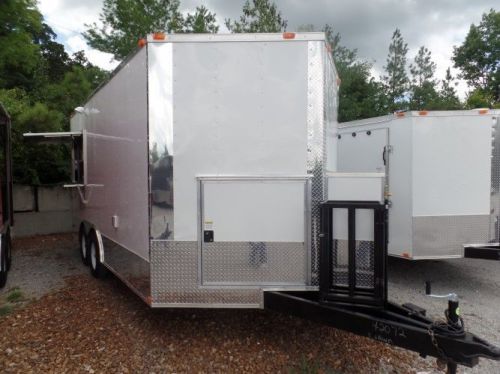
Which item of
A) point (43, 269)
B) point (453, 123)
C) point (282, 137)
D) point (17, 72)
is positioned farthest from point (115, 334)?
point (17, 72)

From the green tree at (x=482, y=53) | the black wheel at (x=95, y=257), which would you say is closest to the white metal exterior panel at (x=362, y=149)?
the black wheel at (x=95, y=257)

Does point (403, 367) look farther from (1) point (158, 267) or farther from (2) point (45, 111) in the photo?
(2) point (45, 111)

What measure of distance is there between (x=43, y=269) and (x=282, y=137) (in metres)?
5.51

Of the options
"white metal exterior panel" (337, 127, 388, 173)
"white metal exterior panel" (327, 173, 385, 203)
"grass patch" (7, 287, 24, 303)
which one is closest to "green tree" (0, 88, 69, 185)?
"grass patch" (7, 287, 24, 303)

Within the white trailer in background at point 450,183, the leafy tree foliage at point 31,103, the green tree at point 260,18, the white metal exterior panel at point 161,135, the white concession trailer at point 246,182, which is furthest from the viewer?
the green tree at point 260,18

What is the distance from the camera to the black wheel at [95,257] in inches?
226

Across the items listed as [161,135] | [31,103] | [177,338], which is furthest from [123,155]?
[31,103]

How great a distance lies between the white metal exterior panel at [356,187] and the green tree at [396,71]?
24.1 metres

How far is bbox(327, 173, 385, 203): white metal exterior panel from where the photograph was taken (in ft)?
10.1

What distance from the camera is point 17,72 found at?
1384 cm

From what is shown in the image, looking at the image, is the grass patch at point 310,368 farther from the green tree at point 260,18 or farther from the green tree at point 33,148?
the green tree at point 260,18

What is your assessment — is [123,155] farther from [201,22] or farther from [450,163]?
[201,22]

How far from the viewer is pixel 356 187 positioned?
3.13 m

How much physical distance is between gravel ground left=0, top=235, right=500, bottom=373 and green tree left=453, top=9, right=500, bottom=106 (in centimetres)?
3418
